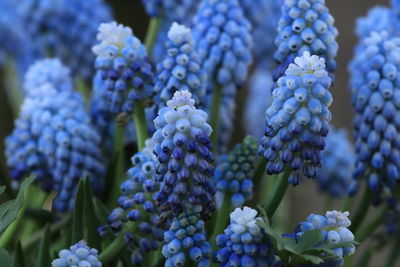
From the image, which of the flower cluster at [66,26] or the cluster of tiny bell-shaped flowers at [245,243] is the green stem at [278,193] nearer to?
the cluster of tiny bell-shaped flowers at [245,243]

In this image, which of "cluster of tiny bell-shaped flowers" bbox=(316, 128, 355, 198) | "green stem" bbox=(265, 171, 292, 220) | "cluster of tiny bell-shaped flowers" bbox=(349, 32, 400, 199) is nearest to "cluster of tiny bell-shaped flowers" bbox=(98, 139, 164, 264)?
"green stem" bbox=(265, 171, 292, 220)

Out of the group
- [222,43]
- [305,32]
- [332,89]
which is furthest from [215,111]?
[332,89]

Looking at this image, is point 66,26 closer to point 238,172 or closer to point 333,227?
point 238,172

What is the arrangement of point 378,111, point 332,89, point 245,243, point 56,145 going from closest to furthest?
point 245,243 → point 378,111 → point 56,145 → point 332,89

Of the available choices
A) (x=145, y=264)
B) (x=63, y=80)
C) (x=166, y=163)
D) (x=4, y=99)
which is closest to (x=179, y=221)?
(x=166, y=163)

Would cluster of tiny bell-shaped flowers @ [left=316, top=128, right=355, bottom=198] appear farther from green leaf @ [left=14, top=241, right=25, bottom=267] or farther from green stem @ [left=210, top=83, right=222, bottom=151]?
green leaf @ [left=14, top=241, right=25, bottom=267]
